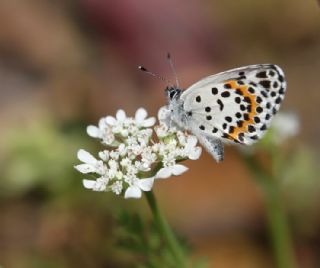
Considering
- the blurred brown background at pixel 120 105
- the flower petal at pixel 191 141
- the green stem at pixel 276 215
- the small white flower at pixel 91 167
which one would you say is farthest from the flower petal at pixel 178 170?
the blurred brown background at pixel 120 105

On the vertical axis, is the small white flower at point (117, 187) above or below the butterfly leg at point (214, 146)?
below

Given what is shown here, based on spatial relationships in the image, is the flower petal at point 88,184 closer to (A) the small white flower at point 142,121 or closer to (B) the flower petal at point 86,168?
(B) the flower petal at point 86,168

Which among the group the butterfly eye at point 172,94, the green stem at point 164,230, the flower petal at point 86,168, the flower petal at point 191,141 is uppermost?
the butterfly eye at point 172,94

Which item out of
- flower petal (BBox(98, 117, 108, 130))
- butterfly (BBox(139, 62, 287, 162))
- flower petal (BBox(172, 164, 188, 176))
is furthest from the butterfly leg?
flower petal (BBox(98, 117, 108, 130))

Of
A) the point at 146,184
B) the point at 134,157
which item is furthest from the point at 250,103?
the point at 146,184

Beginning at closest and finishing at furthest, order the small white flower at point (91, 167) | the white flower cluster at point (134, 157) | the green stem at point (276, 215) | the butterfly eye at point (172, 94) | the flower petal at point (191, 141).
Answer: the white flower cluster at point (134, 157) < the small white flower at point (91, 167) < the flower petal at point (191, 141) < the butterfly eye at point (172, 94) < the green stem at point (276, 215)

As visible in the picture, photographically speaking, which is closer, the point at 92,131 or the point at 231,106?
the point at 231,106

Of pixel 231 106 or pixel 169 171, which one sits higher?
pixel 231 106

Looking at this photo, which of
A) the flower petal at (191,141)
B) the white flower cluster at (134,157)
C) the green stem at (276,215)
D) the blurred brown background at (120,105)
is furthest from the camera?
the blurred brown background at (120,105)

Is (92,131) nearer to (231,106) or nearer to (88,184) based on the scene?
(88,184)
